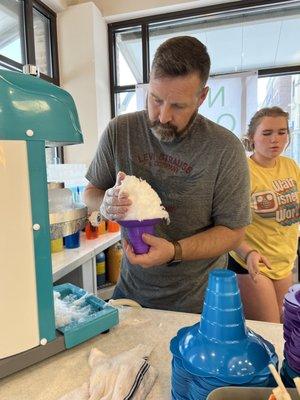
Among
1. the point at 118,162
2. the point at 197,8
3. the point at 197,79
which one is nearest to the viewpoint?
the point at 197,79

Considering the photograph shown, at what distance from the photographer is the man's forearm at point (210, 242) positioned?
101 cm

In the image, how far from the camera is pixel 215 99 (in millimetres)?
3533

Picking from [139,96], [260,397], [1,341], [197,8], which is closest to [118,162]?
[1,341]

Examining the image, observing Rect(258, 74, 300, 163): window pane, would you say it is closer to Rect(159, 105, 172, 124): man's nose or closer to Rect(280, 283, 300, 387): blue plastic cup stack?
Rect(159, 105, 172, 124): man's nose

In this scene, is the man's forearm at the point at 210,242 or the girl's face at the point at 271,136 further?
the girl's face at the point at 271,136

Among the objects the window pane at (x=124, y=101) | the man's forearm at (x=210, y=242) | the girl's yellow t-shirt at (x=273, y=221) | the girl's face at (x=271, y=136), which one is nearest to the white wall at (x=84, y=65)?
the window pane at (x=124, y=101)

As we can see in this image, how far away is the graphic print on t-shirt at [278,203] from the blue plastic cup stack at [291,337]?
3.94 ft

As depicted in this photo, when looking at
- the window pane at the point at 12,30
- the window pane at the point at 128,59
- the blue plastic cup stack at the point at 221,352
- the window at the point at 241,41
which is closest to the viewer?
the blue plastic cup stack at the point at 221,352

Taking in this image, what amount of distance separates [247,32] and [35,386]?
12.0 feet

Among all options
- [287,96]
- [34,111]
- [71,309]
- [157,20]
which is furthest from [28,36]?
[71,309]

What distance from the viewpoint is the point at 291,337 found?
522 millimetres

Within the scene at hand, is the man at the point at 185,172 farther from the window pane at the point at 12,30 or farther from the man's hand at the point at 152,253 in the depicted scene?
the window pane at the point at 12,30

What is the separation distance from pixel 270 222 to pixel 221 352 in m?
1.30

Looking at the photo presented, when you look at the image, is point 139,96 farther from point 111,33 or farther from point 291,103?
point 291,103
